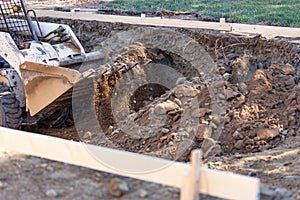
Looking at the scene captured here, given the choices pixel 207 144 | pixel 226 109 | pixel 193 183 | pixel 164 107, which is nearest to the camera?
pixel 193 183

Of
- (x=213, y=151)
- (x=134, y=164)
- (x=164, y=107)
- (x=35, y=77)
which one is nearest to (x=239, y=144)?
(x=213, y=151)

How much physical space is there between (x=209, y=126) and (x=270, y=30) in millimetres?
4777

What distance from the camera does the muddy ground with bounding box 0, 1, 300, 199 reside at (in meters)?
5.23

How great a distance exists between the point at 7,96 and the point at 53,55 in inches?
50.2

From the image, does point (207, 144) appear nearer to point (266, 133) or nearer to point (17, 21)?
point (266, 133)

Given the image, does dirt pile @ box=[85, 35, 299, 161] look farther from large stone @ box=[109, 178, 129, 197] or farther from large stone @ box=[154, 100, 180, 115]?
large stone @ box=[109, 178, 129, 197]

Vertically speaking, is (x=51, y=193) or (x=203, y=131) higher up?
(x=203, y=131)

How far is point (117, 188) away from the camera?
16.3 ft

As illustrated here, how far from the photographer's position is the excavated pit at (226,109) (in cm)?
748

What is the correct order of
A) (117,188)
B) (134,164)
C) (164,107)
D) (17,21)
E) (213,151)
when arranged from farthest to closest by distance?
(17,21), (164,107), (213,151), (134,164), (117,188)

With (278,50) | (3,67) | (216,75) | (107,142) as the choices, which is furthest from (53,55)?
(278,50)

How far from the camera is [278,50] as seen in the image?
417 inches

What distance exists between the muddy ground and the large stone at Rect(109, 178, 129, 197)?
0.12 ft

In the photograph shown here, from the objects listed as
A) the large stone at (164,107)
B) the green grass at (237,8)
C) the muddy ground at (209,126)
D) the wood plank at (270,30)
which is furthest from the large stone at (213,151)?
the green grass at (237,8)
